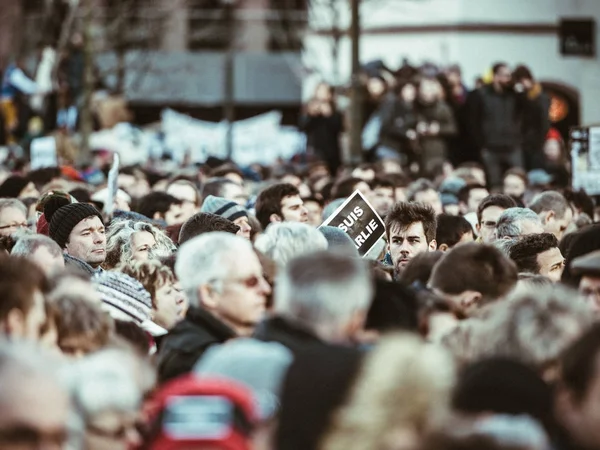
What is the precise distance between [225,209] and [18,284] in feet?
21.3

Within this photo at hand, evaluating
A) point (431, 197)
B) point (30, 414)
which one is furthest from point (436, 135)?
point (30, 414)

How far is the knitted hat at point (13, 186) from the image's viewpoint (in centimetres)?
1873

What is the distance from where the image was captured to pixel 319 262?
23.5 ft

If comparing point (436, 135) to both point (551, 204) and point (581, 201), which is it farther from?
point (551, 204)

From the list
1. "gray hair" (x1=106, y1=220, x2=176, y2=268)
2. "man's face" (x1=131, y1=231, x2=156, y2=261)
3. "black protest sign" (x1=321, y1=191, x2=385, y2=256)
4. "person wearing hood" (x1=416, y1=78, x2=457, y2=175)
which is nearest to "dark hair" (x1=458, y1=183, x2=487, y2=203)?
"black protest sign" (x1=321, y1=191, x2=385, y2=256)

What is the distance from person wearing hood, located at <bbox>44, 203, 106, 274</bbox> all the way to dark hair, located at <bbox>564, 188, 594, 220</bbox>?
6.27 m

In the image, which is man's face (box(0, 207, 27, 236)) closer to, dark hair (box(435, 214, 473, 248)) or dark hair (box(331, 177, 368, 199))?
dark hair (box(435, 214, 473, 248))

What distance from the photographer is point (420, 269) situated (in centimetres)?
950

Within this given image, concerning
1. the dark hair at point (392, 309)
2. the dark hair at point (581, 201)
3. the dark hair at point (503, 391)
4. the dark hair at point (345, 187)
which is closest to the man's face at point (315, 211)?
the dark hair at point (345, 187)

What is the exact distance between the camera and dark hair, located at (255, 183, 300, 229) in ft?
49.7

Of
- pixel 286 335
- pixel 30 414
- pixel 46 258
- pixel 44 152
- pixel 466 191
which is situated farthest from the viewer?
pixel 44 152

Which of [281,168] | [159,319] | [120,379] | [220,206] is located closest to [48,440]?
[120,379]

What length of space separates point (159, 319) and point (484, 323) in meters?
3.00

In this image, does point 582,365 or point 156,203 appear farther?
point 156,203
